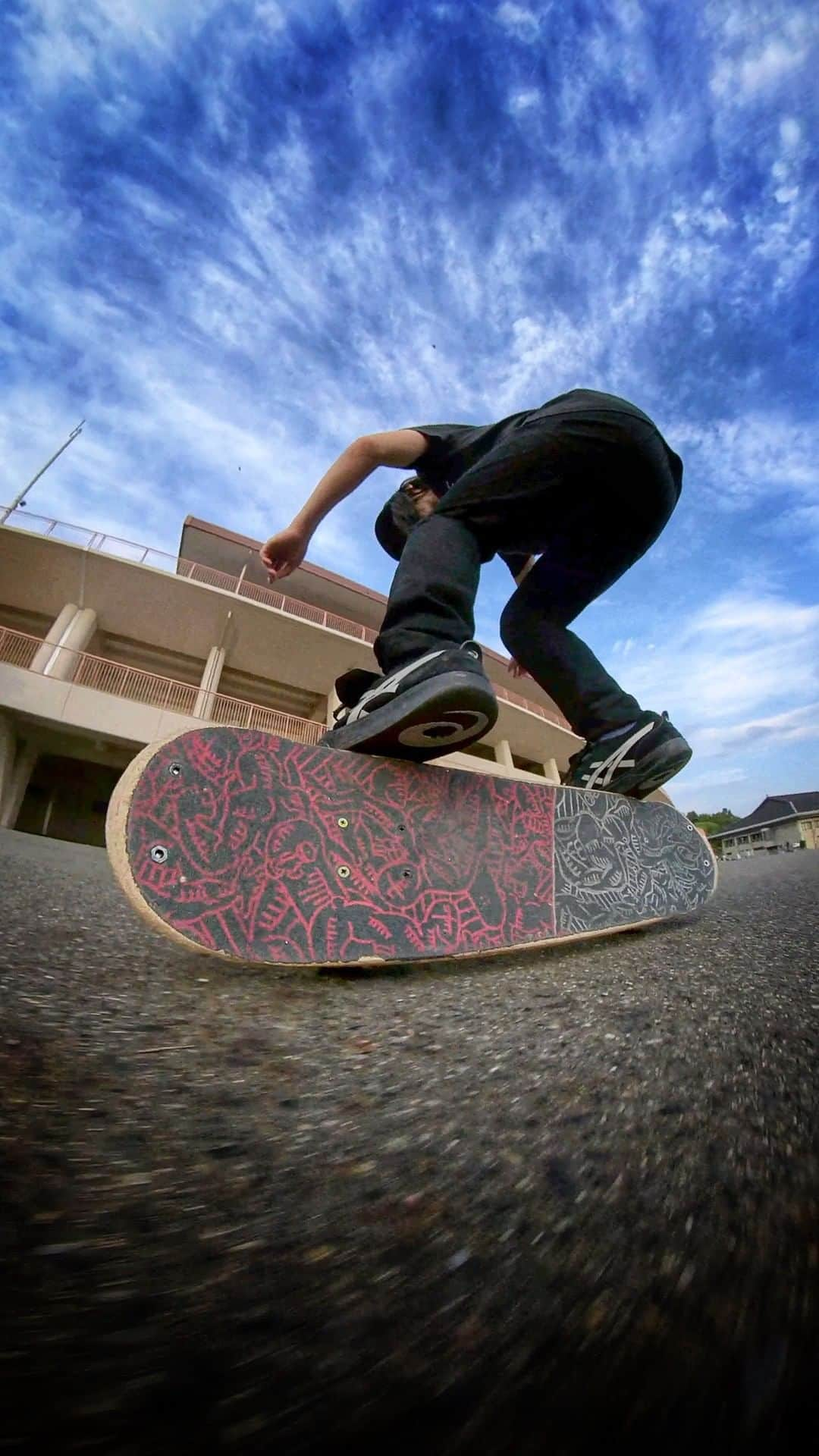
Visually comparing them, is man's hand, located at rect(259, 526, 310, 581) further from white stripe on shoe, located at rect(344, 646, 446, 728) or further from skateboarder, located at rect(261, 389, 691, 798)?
white stripe on shoe, located at rect(344, 646, 446, 728)

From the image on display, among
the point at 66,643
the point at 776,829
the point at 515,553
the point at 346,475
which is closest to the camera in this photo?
the point at 346,475

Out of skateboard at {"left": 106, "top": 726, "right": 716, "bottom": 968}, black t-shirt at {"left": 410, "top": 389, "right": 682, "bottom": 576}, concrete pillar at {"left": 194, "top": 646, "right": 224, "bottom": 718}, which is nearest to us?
skateboard at {"left": 106, "top": 726, "right": 716, "bottom": 968}

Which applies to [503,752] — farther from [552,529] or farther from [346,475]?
[346,475]

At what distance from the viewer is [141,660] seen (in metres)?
9.78

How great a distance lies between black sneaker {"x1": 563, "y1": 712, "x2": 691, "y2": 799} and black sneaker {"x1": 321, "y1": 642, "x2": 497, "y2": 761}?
1.34ft

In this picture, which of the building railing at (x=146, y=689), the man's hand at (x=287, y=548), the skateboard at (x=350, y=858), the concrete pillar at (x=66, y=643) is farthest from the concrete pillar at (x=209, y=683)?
the skateboard at (x=350, y=858)

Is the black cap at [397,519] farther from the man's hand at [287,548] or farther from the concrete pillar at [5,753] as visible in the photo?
the concrete pillar at [5,753]

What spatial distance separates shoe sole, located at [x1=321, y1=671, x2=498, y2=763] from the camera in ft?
2.63

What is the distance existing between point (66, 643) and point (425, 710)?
30.0 feet

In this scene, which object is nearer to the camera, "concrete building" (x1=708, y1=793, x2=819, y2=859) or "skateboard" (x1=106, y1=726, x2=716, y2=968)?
"skateboard" (x1=106, y1=726, x2=716, y2=968)

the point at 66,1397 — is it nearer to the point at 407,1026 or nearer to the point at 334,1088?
the point at 334,1088

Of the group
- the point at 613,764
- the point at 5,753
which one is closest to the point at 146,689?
the point at 5,753

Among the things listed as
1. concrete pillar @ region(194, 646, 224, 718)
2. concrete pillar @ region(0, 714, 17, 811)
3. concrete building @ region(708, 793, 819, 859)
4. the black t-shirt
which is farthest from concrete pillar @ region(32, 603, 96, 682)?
concrete building @ region(708, 793, 819, 859)

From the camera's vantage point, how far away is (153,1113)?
1.00 feet
